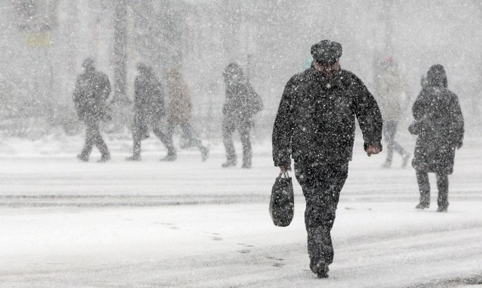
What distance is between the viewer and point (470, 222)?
37.8 ft

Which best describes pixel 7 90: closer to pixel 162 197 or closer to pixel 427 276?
pixel 162 197

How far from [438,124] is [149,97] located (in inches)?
369

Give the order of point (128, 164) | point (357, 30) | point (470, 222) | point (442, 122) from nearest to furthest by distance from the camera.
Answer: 1. point (470, 222)
2. point (442, 122)
3. point (128, 164)
4. point (357, 30)

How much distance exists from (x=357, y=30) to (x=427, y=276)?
2697 cm

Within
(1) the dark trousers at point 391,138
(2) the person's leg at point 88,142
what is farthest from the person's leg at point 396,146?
(2) the person's leg at point 88,142

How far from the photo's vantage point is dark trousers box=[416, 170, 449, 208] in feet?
41.0

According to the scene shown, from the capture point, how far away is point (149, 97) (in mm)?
20891

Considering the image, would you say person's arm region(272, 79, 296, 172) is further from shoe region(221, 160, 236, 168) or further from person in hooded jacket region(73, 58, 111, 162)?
person in hooded jacket region(73, 58, 111, 162)

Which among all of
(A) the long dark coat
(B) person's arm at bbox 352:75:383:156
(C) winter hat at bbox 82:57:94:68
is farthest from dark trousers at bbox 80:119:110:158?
(B) person's arm at bbox 352:75:383:156

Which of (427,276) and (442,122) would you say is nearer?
(427,276)

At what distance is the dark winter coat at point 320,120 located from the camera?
803cm

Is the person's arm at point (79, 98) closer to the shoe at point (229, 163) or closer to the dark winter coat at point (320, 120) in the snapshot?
the shoe at point (229, 163)

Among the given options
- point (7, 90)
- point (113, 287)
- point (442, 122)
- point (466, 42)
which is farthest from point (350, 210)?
point (466, 42)

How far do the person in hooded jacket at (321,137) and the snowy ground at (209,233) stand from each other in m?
0.42
